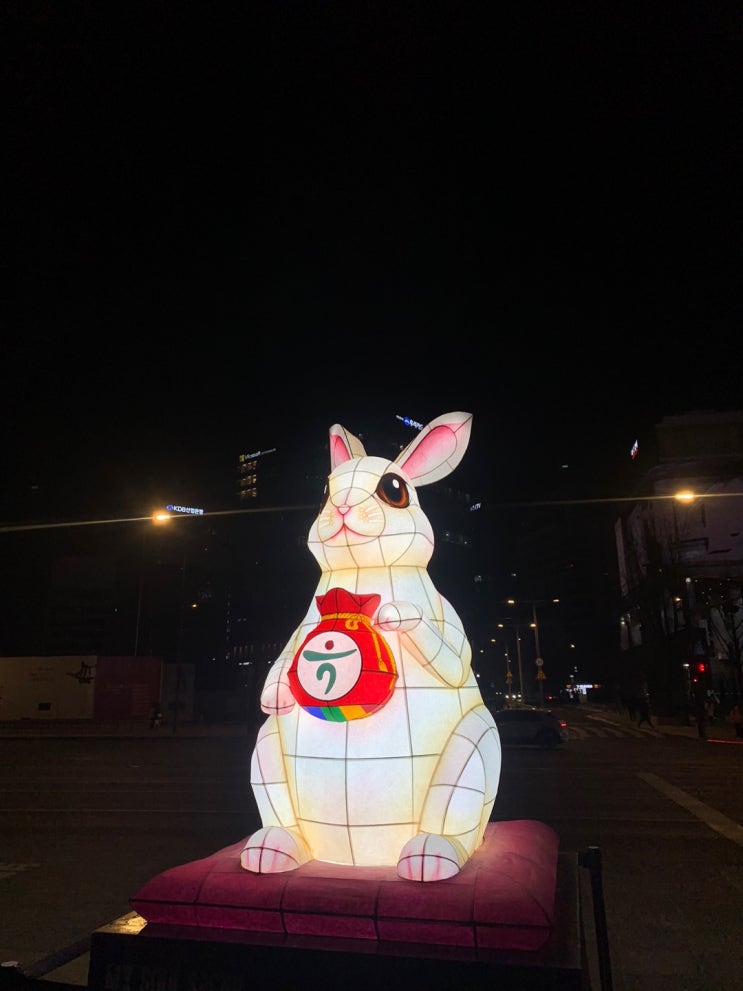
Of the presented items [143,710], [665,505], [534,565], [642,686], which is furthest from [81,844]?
[534,565]

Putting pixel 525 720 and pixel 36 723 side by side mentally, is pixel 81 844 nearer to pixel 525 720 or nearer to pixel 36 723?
pixel 525 720

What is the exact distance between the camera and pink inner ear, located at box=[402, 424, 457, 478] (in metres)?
5.43

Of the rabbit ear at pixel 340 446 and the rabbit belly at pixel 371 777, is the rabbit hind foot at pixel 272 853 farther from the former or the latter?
the rabbit ear at pixel 340 446

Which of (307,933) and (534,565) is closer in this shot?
(307,933)

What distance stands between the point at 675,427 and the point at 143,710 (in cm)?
4163

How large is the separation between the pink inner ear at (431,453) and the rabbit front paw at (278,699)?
200 centimetres

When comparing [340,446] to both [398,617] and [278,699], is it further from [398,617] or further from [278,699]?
[278,699]

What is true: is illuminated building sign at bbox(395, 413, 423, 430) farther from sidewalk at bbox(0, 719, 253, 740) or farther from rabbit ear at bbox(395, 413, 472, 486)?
rabbit ear at bbox(395, 413, 472, 486)

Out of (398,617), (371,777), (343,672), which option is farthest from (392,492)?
(371,777)

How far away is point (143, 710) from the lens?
34688 mm

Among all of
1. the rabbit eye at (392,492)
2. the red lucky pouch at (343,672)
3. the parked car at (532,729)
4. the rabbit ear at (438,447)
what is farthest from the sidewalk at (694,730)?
the red lucky pouch at (343,672)

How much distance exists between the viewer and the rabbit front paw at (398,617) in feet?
14.0

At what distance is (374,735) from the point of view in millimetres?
4133

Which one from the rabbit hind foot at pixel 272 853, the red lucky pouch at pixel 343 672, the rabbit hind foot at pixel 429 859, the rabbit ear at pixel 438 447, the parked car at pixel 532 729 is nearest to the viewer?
the rabbit hind foot at pixel 429 859
